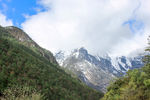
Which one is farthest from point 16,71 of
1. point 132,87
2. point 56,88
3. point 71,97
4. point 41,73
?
point 132,87

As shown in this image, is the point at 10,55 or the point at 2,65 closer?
the point at 2,65

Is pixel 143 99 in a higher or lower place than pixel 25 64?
lower

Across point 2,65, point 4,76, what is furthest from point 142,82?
point 2,65

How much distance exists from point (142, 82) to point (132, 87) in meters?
4.45

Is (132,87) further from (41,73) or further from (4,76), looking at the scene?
(41,73)

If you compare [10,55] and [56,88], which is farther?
[56,88]

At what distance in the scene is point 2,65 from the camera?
2630 inches

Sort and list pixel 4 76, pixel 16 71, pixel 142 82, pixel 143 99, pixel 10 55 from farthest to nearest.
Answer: pixel 10 55, pixel 16 71, pixel 4 76, pixel 142 82, pixel 143 99

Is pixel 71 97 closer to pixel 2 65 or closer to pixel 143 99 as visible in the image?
pixel 2 65

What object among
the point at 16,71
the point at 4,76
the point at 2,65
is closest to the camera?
the point at 4,76

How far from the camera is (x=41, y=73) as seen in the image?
301 feet

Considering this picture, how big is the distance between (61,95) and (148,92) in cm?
6712

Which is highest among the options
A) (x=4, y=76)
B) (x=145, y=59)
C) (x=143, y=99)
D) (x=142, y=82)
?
(x=145, y=59)

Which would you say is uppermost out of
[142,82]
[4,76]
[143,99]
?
[142,82]
